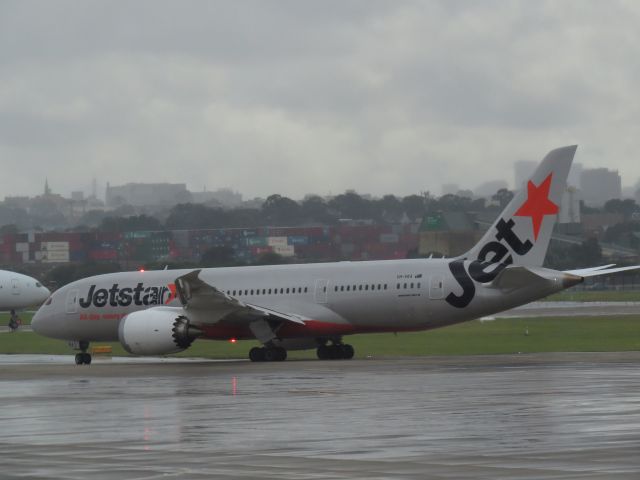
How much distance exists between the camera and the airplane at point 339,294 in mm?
40781

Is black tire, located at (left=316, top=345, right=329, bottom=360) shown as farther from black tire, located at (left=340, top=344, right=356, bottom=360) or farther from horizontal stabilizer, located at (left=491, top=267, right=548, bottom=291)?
horizontal stabilizer, located at (left=491, top=267, right=548, bottom=291)

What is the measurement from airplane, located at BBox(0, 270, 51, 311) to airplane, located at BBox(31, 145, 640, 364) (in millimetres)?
38716

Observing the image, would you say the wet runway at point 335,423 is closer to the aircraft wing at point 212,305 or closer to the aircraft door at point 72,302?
the aircraft wing at point 212,305

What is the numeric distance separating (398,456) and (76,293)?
3355 centimetres

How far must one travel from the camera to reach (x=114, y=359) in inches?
1976

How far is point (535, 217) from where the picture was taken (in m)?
41.0

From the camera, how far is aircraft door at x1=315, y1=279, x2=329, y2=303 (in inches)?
1708

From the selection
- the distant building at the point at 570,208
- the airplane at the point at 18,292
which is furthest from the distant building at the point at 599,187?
the airplane at the point at 18,292

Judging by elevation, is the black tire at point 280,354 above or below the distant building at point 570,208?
below

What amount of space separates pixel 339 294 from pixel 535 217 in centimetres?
672

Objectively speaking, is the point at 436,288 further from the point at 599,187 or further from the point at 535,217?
the point at 599,187

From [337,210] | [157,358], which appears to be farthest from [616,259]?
[157,358]

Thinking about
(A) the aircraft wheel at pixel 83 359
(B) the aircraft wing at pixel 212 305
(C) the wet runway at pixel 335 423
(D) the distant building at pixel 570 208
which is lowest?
(C) the wet runway at pixel 335 423

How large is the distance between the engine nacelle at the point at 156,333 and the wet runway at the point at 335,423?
7308mm
